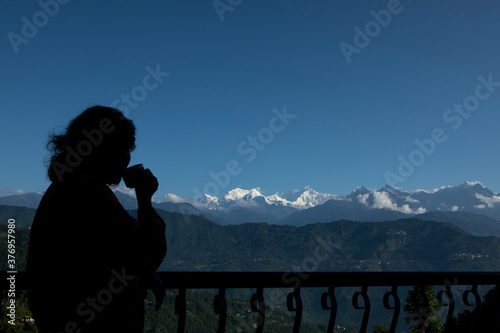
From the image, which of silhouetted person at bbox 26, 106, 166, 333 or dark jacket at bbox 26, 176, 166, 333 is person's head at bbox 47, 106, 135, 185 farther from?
dark jacket at bbox 26, 176, 166, 333

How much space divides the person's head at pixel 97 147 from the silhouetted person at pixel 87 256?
0.09ft

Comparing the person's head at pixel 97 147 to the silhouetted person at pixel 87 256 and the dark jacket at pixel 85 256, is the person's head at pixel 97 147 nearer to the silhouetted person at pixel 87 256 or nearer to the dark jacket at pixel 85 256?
the silhouetted person at pixel 87 256

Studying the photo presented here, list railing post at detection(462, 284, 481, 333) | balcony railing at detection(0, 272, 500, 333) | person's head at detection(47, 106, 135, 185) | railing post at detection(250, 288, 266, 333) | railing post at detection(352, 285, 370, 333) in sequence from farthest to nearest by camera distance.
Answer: railing post at detection(462, 284, 481, 333) → railing post at detection(352, 285, 370, 333) → railing post at detection(250, 288, 266, 333) → balcony railing at detection(0, 272, 500, 333) → person's head at detection(47, 106, 135, 185)

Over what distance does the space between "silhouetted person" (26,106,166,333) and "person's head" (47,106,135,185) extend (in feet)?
0.09

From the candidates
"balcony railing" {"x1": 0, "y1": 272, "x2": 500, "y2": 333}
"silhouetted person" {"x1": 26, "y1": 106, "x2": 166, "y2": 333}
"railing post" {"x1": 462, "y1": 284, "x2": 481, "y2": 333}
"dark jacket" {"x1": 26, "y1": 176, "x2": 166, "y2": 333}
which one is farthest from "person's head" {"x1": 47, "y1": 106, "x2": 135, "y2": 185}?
"railing post" {"x1": 462, "y1": 284, "x2": 481, "y2": 333}

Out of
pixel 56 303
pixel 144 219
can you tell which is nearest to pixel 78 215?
pixel 144 219

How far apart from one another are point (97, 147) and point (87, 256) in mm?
571

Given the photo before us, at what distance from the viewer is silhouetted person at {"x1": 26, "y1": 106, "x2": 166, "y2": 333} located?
1790 millimetres

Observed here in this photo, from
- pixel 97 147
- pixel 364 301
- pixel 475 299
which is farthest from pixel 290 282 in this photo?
→ pixel 475 299

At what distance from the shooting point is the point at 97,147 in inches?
80.8

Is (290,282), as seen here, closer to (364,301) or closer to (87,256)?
(364,301)

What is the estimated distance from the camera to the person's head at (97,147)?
2023 mm

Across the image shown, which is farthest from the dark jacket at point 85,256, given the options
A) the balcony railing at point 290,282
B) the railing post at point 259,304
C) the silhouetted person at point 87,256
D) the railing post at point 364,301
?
the railing post at point 364,301

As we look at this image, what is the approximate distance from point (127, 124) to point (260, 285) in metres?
1.29
